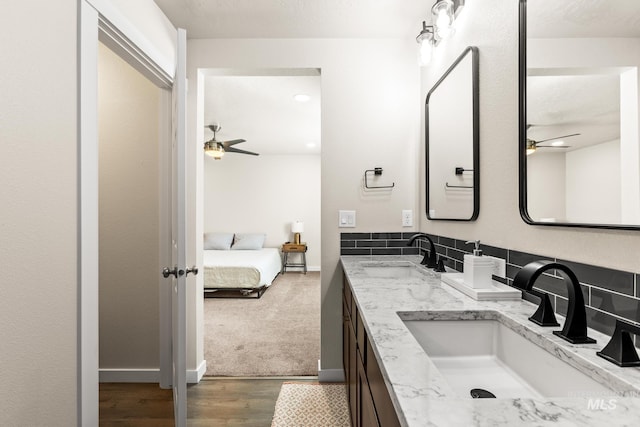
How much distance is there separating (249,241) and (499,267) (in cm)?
537

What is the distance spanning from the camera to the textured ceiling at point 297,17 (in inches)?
75.5

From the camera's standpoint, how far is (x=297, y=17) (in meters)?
2.05

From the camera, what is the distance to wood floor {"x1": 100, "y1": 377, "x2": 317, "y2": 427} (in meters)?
1.90

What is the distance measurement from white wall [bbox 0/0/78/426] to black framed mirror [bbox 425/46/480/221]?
1745 mm

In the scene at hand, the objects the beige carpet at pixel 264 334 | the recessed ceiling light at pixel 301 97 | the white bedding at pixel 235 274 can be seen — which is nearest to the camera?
the beige carpet at pixel 264 334

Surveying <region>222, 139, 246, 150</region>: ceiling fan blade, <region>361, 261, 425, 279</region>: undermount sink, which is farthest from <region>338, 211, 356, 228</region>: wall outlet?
<region>222, 139, 246, 150</region>: ceiling fan blade

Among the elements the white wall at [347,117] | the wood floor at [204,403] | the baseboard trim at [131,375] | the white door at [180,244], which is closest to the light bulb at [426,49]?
the white wall at [347,117]

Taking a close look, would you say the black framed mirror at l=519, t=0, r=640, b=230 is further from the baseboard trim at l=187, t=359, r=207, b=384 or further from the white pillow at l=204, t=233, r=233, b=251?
the white pillow at l=204, t=233, r=233, b=251

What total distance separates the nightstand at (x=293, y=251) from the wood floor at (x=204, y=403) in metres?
3.91

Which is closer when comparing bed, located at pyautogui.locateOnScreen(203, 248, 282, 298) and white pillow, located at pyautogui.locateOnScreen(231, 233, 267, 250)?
bed, located at pyautogui.locateOnScreen(203, 248, 282, 298)

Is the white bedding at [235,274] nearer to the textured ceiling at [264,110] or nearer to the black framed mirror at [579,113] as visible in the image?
the textured ceiling at [264,110]

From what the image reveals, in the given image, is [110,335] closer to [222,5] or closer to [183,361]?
[183,361]

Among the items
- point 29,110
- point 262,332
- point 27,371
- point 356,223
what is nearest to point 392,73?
point 356,223

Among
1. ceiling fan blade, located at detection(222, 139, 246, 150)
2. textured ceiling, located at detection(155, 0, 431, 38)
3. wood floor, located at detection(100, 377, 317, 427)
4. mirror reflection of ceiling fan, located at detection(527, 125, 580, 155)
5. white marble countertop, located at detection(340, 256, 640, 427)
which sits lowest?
wood floor, located at detection(100, 377, 317, 427)
